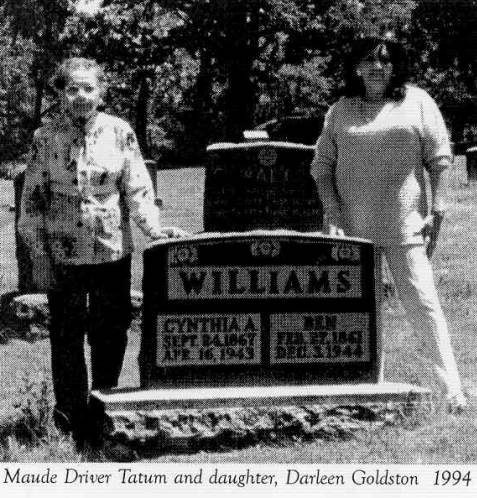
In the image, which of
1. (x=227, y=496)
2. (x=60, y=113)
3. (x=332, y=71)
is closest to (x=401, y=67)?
(x=60, y=113)

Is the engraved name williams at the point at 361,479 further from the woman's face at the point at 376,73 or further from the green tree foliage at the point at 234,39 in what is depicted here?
the green tree foliage at the point at 234,39

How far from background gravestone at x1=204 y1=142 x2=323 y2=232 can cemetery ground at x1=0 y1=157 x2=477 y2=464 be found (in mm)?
1121

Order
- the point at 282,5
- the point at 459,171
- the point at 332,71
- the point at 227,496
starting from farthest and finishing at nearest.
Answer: the point at 332,71, the point at 282,5, the point at 459,171, the point at 227,496

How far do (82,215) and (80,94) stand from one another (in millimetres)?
583

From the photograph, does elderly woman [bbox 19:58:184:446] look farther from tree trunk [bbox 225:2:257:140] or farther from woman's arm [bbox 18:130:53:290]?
tree trunk [bbox 225:2:257:140]

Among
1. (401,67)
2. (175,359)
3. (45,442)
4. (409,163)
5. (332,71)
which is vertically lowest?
(45,442)

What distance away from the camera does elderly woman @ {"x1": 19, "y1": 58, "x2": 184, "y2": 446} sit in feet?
17.3

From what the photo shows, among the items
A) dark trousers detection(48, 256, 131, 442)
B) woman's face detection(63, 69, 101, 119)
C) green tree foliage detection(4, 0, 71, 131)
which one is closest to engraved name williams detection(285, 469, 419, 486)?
dark trousers detection(48, 256, 131, 442)

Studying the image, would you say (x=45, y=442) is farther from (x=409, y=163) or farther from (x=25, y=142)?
(x=25, y=142)

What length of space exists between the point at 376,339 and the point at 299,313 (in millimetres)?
429

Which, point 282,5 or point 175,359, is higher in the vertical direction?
point 282,5

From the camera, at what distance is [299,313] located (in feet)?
18.5

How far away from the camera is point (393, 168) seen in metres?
5.60

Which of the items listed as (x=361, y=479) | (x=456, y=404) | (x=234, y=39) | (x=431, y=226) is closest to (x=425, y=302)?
(x=431, y=226)
